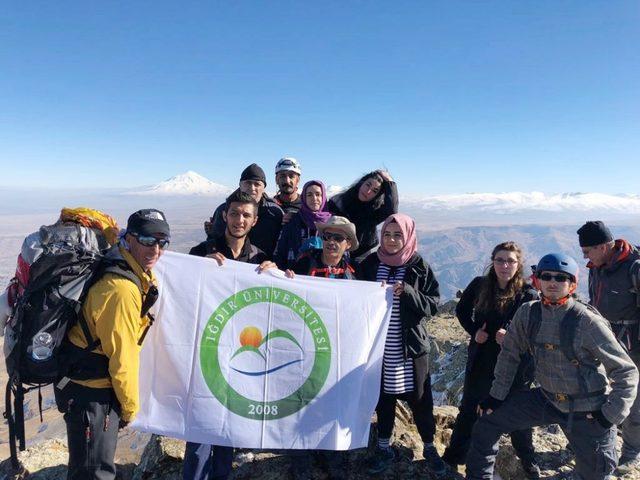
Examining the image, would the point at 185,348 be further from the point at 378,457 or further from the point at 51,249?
the point at 378,457

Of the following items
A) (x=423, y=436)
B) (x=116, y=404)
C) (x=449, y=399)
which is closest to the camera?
Result: (x=116, y=404)

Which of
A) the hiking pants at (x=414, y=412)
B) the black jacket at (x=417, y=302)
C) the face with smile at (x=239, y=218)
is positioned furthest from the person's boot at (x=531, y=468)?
the face with smile at (x=239, y=218)

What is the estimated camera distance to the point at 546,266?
16.7ft

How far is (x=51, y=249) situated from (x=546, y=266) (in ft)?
21.0

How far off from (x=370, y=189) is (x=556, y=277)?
378 centimetres

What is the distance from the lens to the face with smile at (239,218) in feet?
19.1

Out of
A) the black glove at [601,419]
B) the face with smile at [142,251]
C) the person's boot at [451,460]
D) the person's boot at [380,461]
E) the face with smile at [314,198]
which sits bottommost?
the person's boot at [451,460]

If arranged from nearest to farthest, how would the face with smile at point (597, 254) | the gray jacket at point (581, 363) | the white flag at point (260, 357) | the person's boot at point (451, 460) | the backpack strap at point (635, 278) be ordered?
the gray jacket at point (581, 363), the white flag at point (260, 357), the person's boot at point (451, 460), the backpack strap at point (635, 278), the face with smile at point (597, 254)

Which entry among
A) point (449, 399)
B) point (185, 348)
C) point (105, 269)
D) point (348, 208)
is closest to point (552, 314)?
point (348, 208)

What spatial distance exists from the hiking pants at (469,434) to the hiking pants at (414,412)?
2.48 ft

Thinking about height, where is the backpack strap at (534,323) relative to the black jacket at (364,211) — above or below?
below

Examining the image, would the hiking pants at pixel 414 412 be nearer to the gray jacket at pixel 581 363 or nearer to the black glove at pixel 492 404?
the black glove at pixel 492 404

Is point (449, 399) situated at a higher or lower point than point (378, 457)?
lower

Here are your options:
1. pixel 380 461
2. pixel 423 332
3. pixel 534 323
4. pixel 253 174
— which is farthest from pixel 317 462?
pixel 253 174
